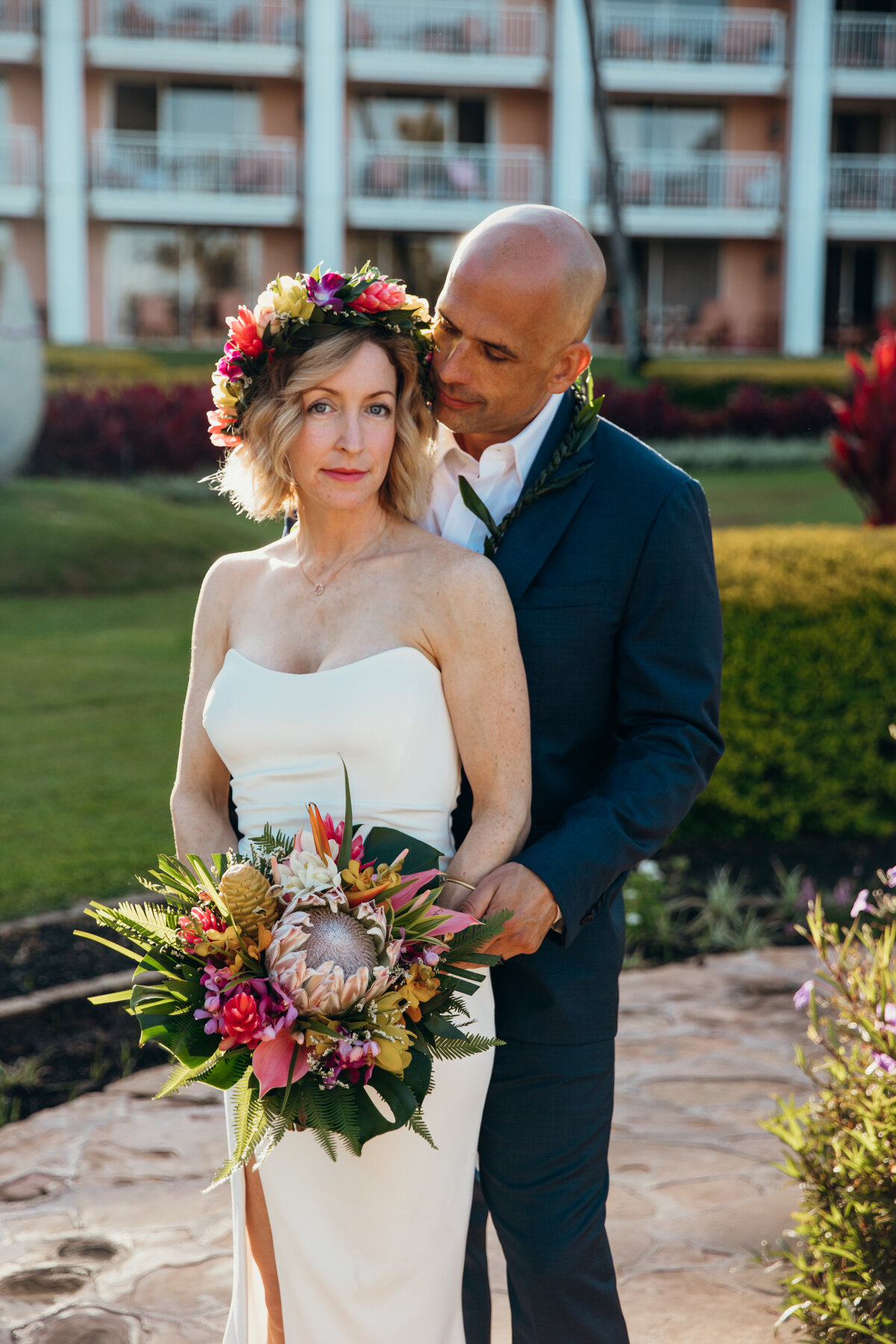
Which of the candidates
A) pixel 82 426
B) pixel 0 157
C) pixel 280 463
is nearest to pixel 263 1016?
pixel 280 463

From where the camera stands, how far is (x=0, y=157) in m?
26.8

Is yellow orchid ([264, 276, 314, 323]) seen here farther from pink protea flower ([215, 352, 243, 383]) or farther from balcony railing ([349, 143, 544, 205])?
→ balcony railing ([349, 143, 544, 205])

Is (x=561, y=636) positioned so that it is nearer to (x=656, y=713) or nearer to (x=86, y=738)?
(x=656, y=713)

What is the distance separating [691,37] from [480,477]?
29252 mm

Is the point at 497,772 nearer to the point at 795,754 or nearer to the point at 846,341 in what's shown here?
the point at 795,754

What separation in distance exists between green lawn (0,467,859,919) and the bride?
3.99 metres

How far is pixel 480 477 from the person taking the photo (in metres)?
2.65

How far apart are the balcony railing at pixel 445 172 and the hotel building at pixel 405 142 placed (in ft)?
0.16

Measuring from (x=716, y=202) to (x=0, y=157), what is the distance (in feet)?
48.4

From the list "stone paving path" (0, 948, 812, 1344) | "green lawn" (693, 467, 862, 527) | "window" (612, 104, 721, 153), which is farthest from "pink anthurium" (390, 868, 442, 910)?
"window" (612, 104, 721, 153)

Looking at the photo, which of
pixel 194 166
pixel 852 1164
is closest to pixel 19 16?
pixel 194 166

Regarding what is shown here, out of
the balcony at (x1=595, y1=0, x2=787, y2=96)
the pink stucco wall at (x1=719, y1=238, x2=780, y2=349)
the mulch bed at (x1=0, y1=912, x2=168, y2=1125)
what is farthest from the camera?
the pink stucco wall at (x1=719, y1=238, x2=780, y2=349)

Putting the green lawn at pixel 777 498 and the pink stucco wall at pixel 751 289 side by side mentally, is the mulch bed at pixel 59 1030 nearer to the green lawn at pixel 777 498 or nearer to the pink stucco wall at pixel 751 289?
the green lawn at pixel 777 498

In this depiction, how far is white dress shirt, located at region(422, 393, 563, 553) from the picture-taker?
2611 mm
